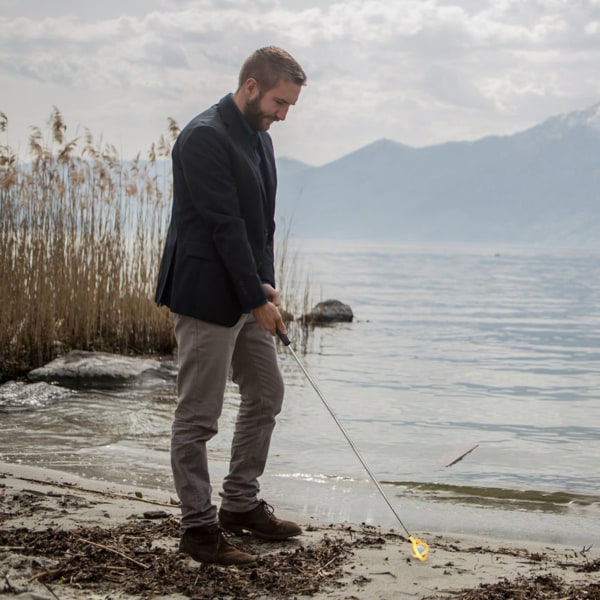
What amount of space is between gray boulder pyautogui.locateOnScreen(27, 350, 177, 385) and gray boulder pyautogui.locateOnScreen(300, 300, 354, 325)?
7127 millimetres

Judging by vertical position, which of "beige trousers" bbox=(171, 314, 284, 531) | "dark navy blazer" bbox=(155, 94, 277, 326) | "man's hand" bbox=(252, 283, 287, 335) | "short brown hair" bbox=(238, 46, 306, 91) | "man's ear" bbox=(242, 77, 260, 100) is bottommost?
"beige trousers" bbox=(171, 314, 284, 531)

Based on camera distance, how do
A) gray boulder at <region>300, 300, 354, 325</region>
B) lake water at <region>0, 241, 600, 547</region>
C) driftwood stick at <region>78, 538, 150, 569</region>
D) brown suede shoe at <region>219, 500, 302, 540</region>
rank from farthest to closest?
gray boulder at <region>300, 300, 354, 325</region> < lake water at <region>0, 241, 600, 547</region> < brown suede shoe at <region>219, 500, 302, 540</region> < driftwood stick at <region>78, 538, 150, 569</region>

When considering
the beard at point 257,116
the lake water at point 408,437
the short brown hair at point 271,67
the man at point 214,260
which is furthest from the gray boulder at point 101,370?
the short brown hair at point 271,67

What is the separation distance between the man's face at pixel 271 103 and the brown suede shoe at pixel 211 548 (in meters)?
1.45

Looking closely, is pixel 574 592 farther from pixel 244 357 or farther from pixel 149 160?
pixel 149 160

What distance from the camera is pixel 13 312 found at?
8.79 m

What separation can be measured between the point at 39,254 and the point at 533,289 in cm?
2546

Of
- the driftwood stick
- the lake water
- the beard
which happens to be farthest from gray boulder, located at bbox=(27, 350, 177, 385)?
the beard

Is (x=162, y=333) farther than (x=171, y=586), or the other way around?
(x=162, y=333)

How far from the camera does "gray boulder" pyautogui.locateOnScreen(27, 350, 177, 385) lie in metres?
8.59

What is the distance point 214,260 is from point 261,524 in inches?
42.7

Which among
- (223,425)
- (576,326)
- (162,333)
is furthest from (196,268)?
(576,326)

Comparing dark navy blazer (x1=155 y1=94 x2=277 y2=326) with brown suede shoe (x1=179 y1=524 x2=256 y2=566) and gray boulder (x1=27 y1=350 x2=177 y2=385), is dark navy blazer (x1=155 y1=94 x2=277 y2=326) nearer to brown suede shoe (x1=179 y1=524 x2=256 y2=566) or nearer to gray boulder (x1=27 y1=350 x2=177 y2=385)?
brown suede shoe (x1=179 y1=524 x2=256 y2=566)

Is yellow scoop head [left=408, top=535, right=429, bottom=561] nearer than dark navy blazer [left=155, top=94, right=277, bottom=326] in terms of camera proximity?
No
